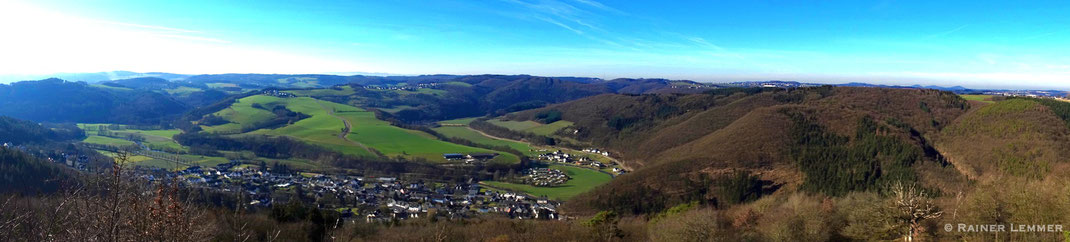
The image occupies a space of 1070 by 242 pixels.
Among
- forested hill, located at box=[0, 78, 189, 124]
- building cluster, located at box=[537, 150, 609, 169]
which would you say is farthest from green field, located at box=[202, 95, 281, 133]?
building cluster, located at box=[537, 150, 609, 169]

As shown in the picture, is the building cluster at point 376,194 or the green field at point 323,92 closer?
the building cluster at point 376,194

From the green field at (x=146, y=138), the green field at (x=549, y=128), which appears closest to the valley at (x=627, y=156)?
the green field at (x=146, y=138)

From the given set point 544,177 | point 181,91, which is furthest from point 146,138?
point 181,91

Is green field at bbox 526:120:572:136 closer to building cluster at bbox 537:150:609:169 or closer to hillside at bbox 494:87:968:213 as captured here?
building cluster at bbox 537:150:609:169

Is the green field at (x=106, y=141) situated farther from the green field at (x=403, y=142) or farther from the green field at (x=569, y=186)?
the green field at (x=569, y=186)

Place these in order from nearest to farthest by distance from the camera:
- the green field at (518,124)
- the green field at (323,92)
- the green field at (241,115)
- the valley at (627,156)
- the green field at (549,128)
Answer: the valley at (627,156)
the green field at (241,115)
the green field at (549,128)
the green field at (518,124)
the green field at (323,92)

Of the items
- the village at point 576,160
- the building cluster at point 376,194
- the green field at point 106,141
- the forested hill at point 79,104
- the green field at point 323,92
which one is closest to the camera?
the building cluster at point 376,194

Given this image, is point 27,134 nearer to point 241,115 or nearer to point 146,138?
point 146,138
